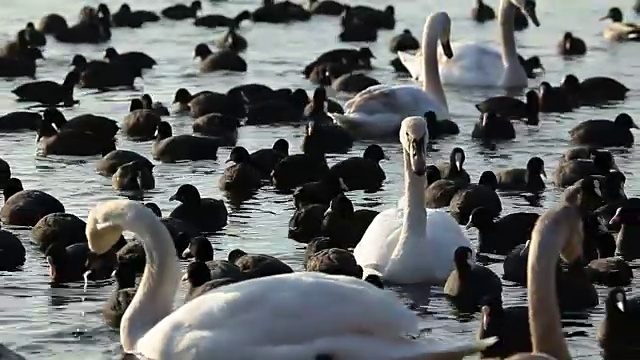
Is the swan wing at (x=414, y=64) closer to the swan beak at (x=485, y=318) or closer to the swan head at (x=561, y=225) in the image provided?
the swan beak at (x=485, y=318)

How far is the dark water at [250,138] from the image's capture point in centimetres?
1455

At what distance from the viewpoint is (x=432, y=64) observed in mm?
26250

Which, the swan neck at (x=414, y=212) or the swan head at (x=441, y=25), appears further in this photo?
the swan head at (x=441, y=25)

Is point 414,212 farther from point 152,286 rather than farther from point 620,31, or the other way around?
point 620,31

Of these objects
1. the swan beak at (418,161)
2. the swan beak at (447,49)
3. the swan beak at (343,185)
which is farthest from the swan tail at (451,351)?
the swan beak at (447,49)

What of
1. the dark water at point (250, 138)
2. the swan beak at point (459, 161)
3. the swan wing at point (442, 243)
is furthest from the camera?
the swan beak at point (459, 161)

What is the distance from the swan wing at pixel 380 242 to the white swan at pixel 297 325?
4204 mm

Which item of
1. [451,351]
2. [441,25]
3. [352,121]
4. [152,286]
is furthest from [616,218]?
[441,25]

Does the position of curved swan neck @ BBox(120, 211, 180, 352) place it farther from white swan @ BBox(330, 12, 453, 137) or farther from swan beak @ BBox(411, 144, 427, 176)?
white swan @ BBox(330, 12, 453, 137)

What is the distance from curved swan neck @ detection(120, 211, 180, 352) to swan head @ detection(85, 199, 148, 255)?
18cm

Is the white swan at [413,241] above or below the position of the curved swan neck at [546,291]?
below

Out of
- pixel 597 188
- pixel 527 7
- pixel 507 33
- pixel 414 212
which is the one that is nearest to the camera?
pixel 414 212

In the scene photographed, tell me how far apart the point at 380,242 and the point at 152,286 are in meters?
3.90

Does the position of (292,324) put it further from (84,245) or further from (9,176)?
(9,176)
